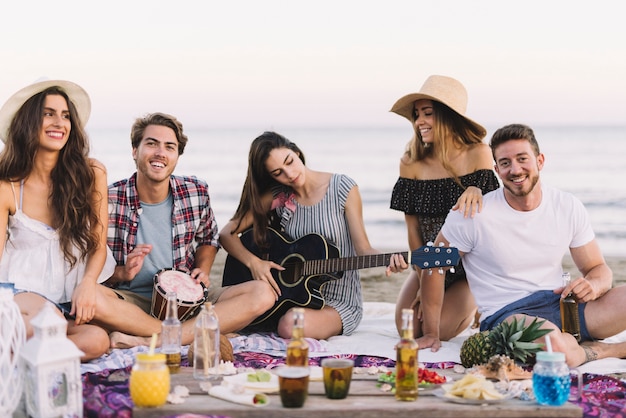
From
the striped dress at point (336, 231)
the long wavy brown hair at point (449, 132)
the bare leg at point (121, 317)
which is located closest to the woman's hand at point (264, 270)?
the striped dress at point (336, 231)

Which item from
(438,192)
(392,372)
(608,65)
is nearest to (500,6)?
(608,65)

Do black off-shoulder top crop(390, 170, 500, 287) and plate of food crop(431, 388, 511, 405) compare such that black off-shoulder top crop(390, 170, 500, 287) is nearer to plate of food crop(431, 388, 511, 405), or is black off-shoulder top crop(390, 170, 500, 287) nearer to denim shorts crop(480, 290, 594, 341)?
denim shorts crop(480, 290, 594, 341)

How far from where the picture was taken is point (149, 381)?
9.46 ft

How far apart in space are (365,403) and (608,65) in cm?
2446

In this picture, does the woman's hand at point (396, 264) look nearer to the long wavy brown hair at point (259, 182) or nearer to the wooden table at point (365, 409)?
the long wavy brown hair at point (259, 182)

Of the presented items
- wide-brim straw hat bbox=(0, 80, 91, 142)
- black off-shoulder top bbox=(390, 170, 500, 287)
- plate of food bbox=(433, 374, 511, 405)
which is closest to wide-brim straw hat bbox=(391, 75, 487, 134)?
black off-shoulder top bbox=(390, 170, 500, 287)

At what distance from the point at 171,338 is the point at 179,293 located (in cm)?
122

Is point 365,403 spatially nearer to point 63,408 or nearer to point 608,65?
point 63,408

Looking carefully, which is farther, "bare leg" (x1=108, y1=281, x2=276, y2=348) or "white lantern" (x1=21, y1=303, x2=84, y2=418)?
"bare leg" (x1=108, y1=281, x2=276, y2=348)

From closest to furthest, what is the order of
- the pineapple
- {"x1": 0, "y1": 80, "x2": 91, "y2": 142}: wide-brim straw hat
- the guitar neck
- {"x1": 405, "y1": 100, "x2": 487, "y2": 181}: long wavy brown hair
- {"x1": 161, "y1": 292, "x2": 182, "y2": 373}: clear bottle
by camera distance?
{"x1": 161, "y1": 292, "x2": 182, "y2": 373}: clear bottle → the pineapple → {"x1": 0, "y1": 80, "x2": 91, "y2": 142}: wide-brim straw hat → the guitar neck → {"x1": 405, "y1": 100, "x2": 487, "y2": 181}: long wavy brown hair

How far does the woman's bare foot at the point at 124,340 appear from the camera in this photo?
440 centimetres

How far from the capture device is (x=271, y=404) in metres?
2.97

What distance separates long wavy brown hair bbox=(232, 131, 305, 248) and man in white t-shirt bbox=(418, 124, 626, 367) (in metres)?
1.26

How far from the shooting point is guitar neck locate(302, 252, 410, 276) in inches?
182
